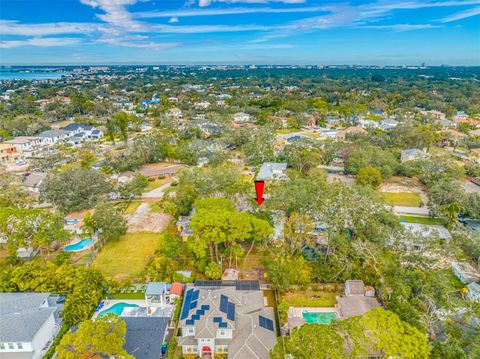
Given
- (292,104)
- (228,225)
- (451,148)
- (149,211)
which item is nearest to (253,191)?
(228,225)

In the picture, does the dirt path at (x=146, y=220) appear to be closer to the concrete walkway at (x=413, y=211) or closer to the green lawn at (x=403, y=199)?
the concrete walkway at (x=413, y=211)

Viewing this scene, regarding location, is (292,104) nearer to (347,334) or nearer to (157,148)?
(157,148)

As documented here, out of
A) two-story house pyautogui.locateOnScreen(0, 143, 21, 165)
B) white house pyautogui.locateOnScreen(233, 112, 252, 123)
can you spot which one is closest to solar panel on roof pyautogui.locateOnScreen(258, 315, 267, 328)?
two-story house pyautogui.locateOnScreen(0, 143, 21, 165)

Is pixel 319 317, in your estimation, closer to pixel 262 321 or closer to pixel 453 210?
pixel 262 321

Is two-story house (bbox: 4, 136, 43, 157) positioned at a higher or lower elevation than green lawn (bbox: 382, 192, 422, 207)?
higher

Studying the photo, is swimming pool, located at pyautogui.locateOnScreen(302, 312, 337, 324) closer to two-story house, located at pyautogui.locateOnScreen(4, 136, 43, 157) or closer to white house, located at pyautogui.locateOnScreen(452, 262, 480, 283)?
white house, located at pyautogui.locateOnScreen(452, 262, 480, 283)

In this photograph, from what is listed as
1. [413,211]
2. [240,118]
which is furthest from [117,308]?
[240,118]
